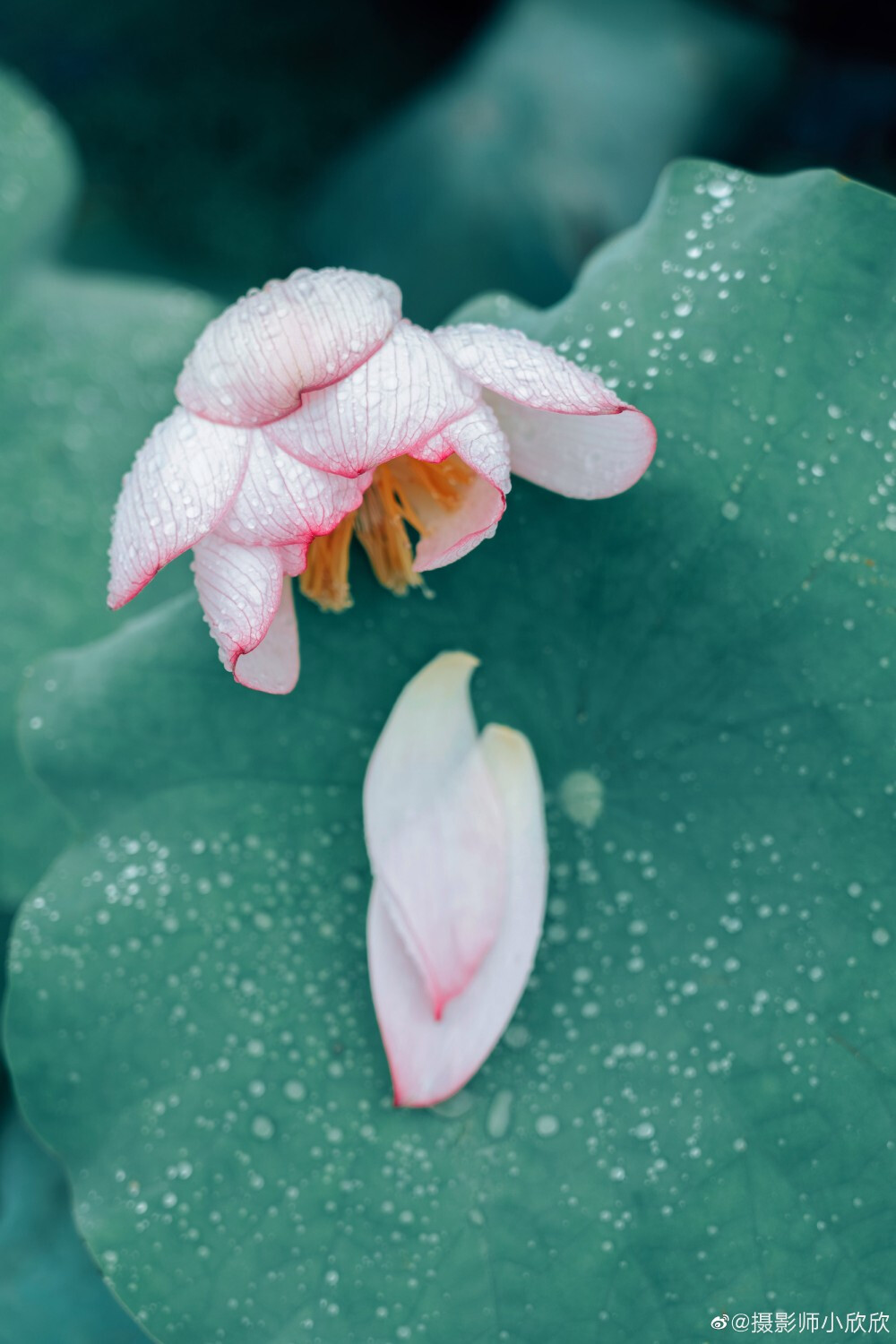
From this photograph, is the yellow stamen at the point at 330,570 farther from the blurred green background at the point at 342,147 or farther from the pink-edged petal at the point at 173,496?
the blurred green background at the point at 342,147

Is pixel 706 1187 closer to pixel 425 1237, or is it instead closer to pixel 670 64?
pixel 425 1237

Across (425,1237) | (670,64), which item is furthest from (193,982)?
(670,64)

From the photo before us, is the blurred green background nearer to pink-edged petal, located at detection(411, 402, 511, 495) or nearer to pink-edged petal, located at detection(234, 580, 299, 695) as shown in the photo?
pink-edged petal, located at detection(234, 580, 299, 695)

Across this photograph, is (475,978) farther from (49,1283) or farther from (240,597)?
(49,1283)

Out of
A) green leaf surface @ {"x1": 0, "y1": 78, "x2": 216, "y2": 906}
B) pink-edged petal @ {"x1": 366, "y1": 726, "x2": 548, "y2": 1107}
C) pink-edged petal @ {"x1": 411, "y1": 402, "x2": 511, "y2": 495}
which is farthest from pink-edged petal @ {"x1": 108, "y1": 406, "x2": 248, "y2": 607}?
green leaf surface @ {"x1": 0, "y1": 78, "x2": 216, "y2": 906}

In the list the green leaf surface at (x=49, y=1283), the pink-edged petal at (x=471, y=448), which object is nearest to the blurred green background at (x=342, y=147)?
the green leaf surface at (x=49, y=1283)

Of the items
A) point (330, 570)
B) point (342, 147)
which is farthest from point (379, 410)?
point (342, 147)
